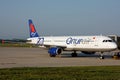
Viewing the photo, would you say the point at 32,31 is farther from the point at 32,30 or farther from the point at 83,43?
the point at 83,43

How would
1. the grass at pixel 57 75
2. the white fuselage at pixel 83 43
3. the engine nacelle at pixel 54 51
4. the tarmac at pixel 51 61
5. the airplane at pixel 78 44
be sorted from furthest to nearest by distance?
the engine nacelle at pixel 54 51, the airplane at pixel 78 44, the white fuselage at pixel 83 43, the tarmac at pixel 51 61, the grass at pixel 57 75

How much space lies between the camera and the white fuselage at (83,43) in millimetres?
35859

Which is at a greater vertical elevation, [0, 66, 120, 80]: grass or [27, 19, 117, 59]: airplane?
[27, 19, 117, 59]: airplane

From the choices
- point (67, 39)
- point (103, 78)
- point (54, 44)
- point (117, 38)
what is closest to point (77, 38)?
point (67, 39)

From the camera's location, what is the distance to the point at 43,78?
14.6 meters

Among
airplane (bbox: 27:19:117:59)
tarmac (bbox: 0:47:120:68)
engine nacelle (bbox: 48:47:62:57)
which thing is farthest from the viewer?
engine nacelle (bbox: 48:47:62:57)

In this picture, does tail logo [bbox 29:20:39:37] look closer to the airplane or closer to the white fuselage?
the airplane

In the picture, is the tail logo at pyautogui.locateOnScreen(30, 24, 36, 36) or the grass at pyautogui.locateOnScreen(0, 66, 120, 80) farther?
the tail logo at pyautogui.locateOnScreen(30, 24, 36, 36)

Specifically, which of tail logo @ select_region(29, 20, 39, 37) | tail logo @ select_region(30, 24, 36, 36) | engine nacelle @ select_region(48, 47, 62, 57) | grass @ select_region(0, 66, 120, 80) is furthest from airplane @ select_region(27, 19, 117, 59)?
grass @ select_region(0, 66, 120, 80)

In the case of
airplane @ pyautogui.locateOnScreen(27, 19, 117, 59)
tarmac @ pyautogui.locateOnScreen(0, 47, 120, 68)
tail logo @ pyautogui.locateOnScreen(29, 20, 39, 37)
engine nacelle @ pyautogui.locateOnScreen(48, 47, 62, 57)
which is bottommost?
tarmac @ pyautogui.locateOnScreen(0, 47, 120, 68)

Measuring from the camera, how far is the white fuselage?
35859 mm

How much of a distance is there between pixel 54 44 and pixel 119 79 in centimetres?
2859

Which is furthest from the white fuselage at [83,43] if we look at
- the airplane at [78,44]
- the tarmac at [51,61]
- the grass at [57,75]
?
the grass at [57,75]

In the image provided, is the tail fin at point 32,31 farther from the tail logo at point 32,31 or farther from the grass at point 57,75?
the grass at point 57,75
